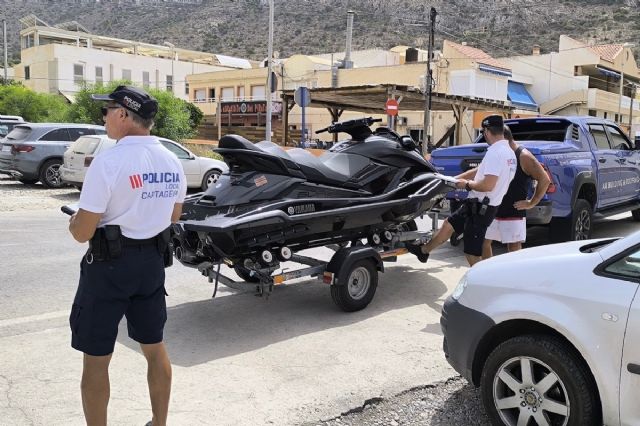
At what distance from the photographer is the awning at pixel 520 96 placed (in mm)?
42688

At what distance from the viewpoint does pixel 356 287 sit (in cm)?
605

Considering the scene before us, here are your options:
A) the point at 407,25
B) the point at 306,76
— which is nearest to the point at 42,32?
the point at 306,76

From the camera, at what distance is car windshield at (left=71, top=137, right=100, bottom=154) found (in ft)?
45.5

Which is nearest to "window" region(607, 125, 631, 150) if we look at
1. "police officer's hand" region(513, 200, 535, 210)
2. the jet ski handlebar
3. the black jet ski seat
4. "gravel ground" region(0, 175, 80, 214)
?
"police officer's hand" region(513, 200, 535, 210)

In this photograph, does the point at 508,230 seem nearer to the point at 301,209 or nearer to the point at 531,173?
the point at 531,173

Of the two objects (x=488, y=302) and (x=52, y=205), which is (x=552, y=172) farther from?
(x=52, y=205)

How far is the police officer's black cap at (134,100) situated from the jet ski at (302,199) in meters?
1.84

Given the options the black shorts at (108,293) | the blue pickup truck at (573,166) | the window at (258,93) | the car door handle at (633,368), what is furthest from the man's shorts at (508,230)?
the window at (258,93)

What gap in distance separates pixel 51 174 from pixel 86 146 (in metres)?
2.61

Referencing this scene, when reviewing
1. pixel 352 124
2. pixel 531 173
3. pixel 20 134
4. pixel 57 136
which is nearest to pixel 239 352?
pixel 352 124

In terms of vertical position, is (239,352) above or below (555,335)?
below

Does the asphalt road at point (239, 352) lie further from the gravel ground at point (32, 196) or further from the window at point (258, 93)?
the window at point (258, 93)

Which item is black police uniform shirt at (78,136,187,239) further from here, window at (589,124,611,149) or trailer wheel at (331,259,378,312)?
window at (589,124,611,149)

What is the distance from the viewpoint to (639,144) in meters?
10.5
